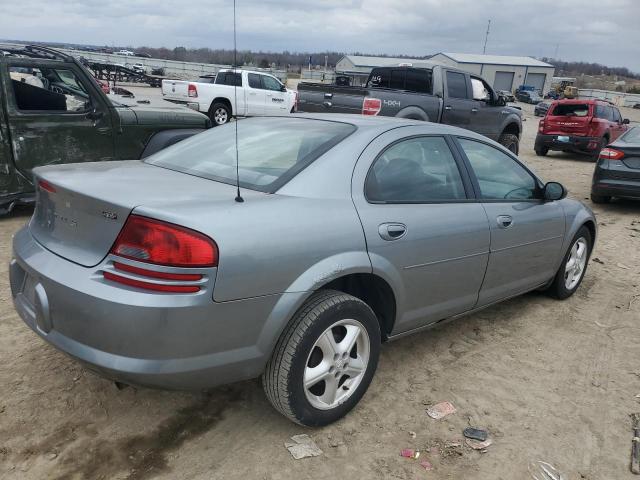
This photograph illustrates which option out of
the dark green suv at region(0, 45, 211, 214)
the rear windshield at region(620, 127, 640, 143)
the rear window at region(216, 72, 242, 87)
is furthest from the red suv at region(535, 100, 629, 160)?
the dark green suv at region(0, 45, 211, 214)

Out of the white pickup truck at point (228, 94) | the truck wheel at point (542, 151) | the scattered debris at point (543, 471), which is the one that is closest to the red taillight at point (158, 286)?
the scattered debris at point (543, 471)

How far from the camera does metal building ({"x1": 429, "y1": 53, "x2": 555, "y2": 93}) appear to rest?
7531 centimetres

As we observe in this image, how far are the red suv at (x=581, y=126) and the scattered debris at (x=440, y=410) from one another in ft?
44.8

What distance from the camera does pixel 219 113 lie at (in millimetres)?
17266

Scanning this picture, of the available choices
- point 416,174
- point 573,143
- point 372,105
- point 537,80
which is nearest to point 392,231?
point 416,174

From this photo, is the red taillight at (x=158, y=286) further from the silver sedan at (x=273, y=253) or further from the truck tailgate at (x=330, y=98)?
the truck tailgate at (x=330, y=98)

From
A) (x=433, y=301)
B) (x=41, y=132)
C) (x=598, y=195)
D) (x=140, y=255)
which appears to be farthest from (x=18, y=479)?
(x=598, y=195)

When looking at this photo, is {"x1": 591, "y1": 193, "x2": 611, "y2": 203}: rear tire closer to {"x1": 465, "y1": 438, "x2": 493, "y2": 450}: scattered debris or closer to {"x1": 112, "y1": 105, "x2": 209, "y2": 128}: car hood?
{"x1": 112, "y1": 105, "x2": 209, "y2": 128}: car hood

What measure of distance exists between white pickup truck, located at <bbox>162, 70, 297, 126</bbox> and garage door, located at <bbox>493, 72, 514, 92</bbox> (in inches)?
2589

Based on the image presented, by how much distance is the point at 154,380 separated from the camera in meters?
2.22

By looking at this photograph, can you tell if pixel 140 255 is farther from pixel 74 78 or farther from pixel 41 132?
pixel 74 78

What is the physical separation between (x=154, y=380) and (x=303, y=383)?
72 centimetres

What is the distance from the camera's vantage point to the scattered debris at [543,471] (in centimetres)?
257

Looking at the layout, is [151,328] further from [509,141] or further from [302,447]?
[509,141]
